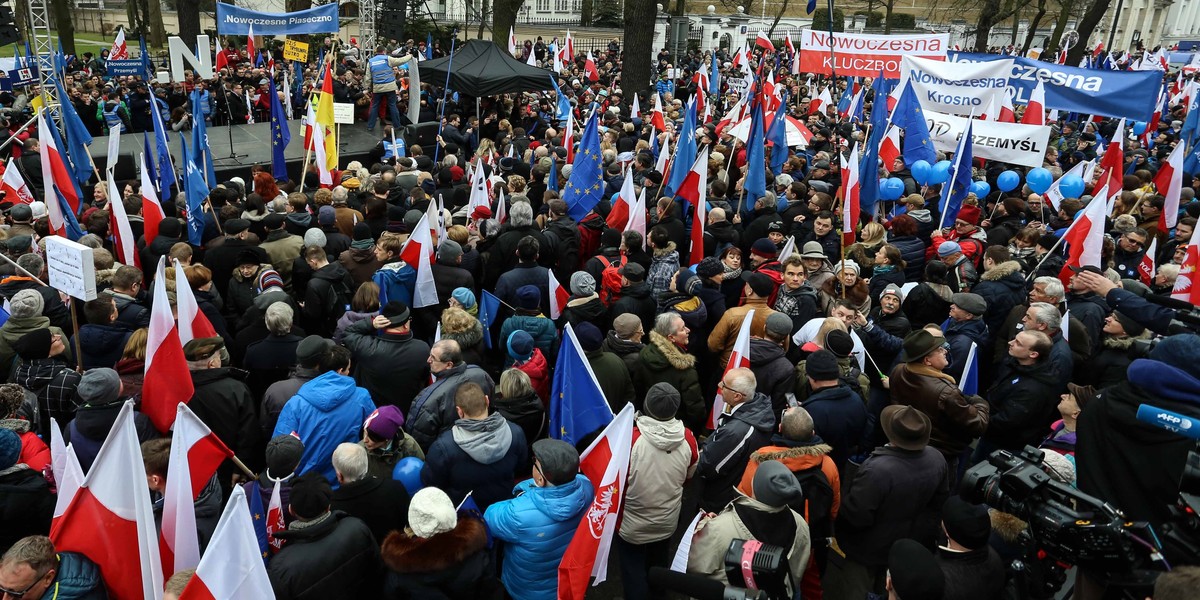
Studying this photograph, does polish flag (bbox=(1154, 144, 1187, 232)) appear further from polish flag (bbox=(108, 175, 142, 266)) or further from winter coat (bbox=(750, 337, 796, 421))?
polish flag (bbox=(108, 175, 142, 266))

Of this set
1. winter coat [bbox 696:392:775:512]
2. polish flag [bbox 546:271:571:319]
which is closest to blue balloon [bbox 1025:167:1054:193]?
polish flag [bbox 546:271:571:319]

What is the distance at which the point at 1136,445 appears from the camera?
10.7 ft

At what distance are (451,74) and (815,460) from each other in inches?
541

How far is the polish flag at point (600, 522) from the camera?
365 cm

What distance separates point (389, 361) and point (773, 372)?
2498 mm

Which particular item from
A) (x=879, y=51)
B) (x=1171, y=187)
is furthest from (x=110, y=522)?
(x=879, y=51)

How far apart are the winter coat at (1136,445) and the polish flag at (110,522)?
3925 mm

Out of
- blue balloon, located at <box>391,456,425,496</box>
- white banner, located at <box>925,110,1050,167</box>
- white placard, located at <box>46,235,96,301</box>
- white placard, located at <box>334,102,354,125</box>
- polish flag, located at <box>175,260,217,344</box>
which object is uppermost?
white banner, located at <box>925,110,1050,167</box>

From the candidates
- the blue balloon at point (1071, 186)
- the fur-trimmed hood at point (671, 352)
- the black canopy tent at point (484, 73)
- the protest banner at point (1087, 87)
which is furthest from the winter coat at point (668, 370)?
the black canopy tent at point (484, 73)

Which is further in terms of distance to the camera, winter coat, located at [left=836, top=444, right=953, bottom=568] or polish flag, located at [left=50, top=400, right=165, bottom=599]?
winter coat, located at [left=836, top=444, right=953, bottom=568]

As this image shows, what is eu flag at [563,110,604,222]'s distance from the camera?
28.5ft

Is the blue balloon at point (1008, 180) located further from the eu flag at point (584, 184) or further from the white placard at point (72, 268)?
the white placard at point (72, 268)

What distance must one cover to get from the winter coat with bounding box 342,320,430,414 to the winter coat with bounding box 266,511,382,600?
1877mm

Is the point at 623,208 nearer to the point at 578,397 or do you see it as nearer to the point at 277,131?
the point at 578,397
